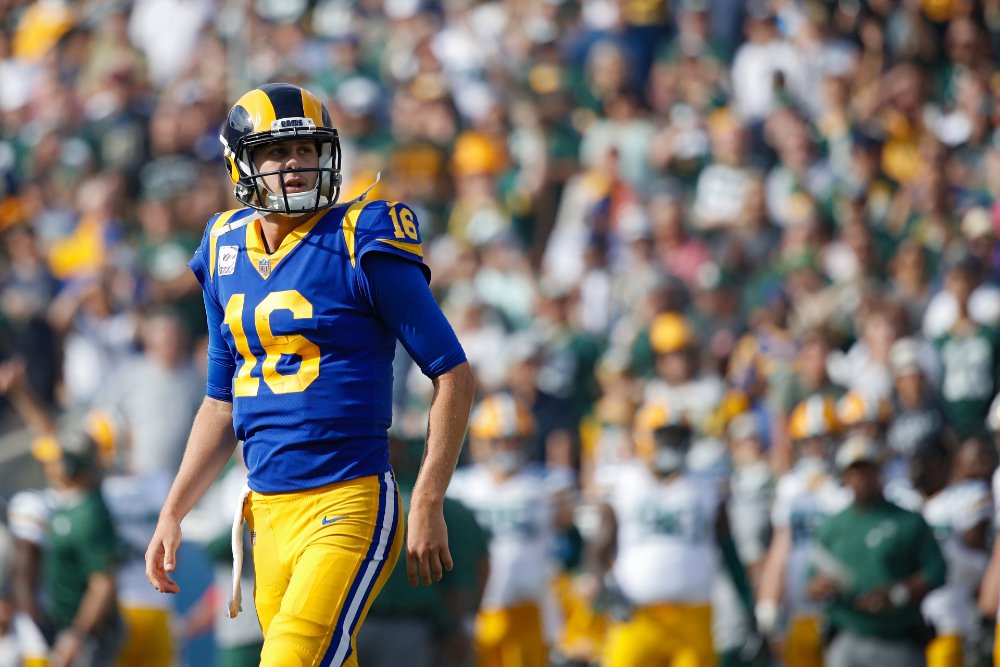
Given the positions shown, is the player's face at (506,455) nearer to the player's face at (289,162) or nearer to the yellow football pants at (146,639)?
the yellow football pants at (146,639)

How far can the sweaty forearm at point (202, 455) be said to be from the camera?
4.77m

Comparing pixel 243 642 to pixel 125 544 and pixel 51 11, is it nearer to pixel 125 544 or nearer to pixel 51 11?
pixel 125 544

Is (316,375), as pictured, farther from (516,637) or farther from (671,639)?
(516,637)

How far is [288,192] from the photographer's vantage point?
15.0 feet

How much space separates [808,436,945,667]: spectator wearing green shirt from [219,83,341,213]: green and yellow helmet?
4469 millimetres

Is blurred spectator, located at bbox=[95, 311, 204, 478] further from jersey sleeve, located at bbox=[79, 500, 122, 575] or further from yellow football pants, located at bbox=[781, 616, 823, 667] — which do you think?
yellow football pants, located at bbox=[781, 616, 823, 667]

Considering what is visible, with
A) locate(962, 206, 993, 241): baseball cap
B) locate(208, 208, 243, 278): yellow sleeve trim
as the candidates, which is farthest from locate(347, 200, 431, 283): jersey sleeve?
locate(962, 206, 993, 241): baseball cap

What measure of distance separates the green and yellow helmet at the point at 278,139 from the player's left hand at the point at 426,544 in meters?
0.87

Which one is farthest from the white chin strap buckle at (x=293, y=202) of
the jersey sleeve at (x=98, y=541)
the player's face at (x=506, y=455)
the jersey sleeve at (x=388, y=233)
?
the player's face at (x=506, y=455)

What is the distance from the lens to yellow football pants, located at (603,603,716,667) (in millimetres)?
9227

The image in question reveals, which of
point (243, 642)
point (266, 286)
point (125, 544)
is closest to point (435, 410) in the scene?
point (266, 286)

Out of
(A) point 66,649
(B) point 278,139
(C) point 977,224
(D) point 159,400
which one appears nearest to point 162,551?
(B) point 278,139

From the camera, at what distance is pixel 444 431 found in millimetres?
4391

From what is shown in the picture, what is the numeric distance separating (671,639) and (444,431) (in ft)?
16.9
